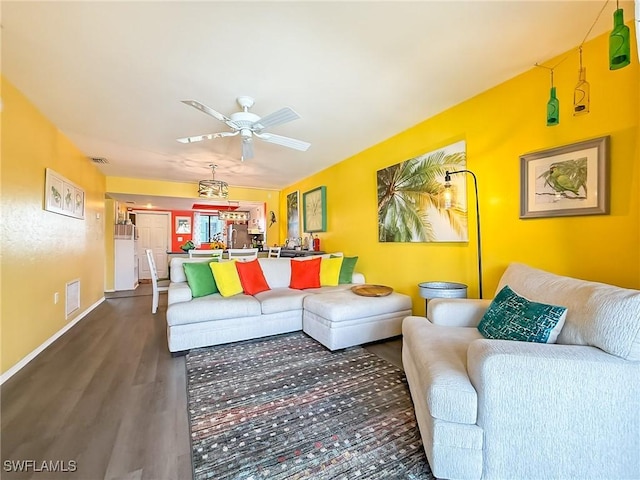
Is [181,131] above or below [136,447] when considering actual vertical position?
above

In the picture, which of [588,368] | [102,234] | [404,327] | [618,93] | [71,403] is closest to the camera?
[588,368]

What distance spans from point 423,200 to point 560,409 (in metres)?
2.38

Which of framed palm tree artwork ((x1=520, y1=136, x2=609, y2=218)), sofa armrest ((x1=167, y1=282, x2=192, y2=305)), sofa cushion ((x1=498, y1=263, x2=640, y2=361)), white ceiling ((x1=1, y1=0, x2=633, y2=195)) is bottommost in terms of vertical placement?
sofa armrest ((x1=167, y1=282, x2=192, y2=305))

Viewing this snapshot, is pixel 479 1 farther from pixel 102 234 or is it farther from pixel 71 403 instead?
pixel 102 234

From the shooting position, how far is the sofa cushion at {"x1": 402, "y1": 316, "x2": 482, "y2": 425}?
1229 mm

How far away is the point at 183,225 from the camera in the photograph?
9.33 meters

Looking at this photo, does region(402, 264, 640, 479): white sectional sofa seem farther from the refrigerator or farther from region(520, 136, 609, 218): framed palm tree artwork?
the refrigerator

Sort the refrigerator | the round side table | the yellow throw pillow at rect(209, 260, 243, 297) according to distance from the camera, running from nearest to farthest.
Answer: the round side table, the yellow throw pillow at rect(209, 260, 243, 297), the refrigerator

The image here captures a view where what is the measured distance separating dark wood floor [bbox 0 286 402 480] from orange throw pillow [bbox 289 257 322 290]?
4.01 ft

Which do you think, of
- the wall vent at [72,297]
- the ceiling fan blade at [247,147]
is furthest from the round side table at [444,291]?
the wall vent at [72,297]

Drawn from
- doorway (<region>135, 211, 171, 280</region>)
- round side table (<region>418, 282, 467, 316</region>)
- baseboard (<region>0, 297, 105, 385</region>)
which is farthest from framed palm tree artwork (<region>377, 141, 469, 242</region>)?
doorway (<region>135, 211, 171, 280</region>)

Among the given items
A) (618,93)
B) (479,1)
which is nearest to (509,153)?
(618,93)

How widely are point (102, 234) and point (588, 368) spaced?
685 cm

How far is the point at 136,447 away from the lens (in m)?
1.52
